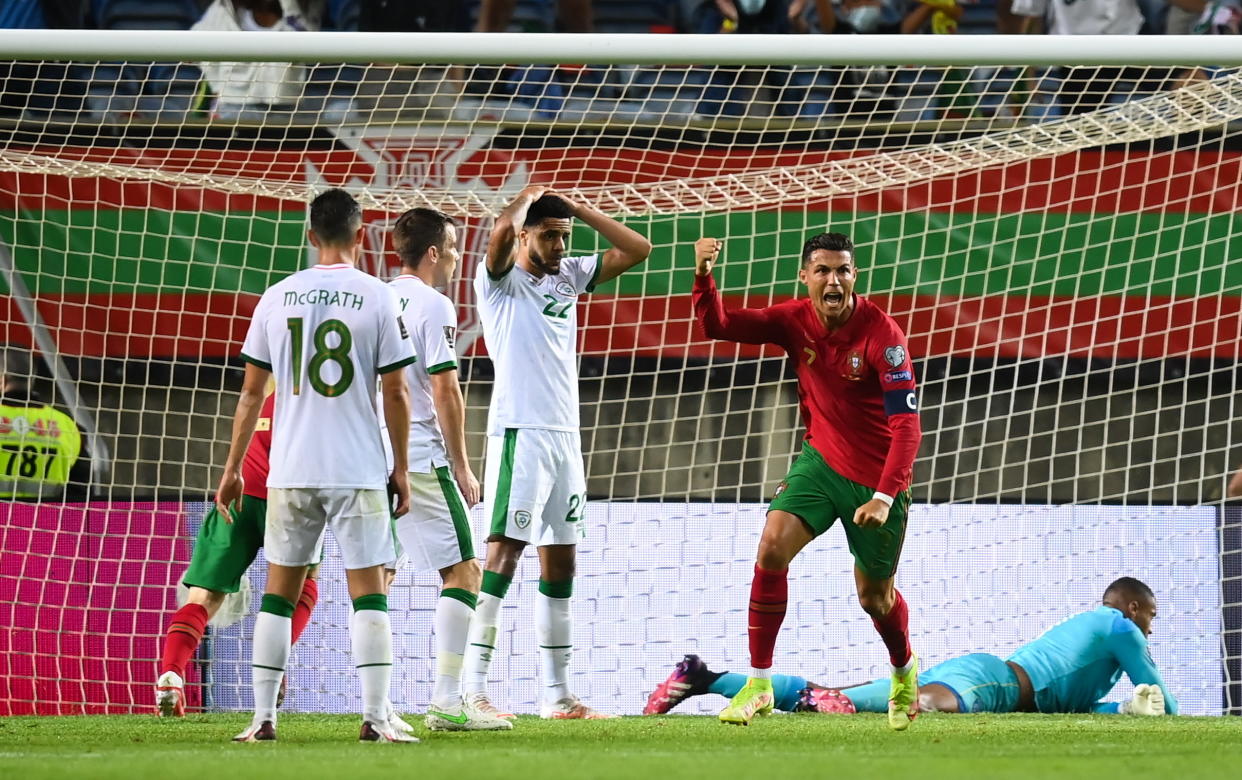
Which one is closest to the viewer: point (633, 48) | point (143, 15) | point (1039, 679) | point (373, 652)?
point (373, 652)

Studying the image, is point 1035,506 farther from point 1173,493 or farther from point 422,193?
point 422,193

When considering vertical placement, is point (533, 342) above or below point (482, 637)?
above

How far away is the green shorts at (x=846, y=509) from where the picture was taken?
5.49 metres

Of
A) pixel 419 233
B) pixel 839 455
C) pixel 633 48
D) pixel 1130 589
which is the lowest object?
pixel 1130 589

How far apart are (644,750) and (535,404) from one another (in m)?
1.64

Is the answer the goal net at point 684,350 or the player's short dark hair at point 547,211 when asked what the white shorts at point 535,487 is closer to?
the player's short dark hair at point 547,211

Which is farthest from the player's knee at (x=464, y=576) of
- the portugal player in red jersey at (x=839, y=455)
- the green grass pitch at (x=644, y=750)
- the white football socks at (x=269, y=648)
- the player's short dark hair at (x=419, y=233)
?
the player's short dark hair at (x=419, y=233)

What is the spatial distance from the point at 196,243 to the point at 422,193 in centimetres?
120

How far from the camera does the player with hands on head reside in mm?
5859

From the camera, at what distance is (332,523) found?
15.4ft

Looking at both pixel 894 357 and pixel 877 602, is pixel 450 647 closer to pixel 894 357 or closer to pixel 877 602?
pixel 877 602

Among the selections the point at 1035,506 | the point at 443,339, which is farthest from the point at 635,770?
the point at 1035,506

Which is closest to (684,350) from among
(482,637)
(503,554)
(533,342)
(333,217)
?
(533,342)

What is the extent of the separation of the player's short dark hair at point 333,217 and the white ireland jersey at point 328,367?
96 mm
